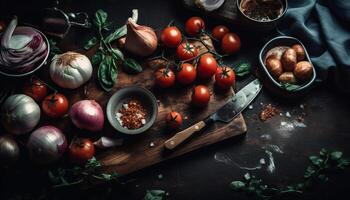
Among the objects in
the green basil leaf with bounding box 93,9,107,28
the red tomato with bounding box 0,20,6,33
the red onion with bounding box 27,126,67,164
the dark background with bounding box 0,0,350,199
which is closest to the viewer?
the red onion with bounding box 27,126,67,164

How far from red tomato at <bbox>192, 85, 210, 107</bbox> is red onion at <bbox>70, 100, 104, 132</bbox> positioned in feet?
1.41

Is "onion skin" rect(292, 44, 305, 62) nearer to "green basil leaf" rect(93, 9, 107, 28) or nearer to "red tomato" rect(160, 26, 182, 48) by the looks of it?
"red tomato" rect(160, 26, 182, 48)

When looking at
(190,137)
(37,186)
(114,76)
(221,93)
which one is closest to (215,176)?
(190,137)

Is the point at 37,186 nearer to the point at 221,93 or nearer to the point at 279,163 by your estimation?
the point at 221,93

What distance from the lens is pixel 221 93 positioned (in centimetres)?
215

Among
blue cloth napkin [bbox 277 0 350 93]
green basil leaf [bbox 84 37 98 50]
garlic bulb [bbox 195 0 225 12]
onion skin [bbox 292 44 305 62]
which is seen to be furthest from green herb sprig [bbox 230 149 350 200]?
green basil leaf [bbox 84 37 98 50]

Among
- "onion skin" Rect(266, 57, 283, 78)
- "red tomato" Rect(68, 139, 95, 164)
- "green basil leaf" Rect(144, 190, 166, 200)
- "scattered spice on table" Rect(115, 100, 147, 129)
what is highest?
"onion skin" Rect(266, 57, 283, 78)

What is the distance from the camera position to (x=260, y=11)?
224 cm

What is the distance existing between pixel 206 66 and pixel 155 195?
2.07 feet

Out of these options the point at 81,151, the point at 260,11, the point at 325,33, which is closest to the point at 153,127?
the point at 81,151

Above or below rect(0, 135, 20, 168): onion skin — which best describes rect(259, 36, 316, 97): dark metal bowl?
above

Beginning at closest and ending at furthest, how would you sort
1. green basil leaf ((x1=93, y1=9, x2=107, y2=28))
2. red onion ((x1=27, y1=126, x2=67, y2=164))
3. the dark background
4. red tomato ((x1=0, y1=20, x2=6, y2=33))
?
red onion ((x1=27, y1=126, x2=67, y2=164)) < the dark background < red tomato ((x1=0, y1=20, x2=6, y2=33)) < green basil leaf ((x1=93, y1=9, x2=107, y2=28))

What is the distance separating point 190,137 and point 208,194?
279mm

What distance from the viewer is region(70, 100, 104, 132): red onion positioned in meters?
1.99
